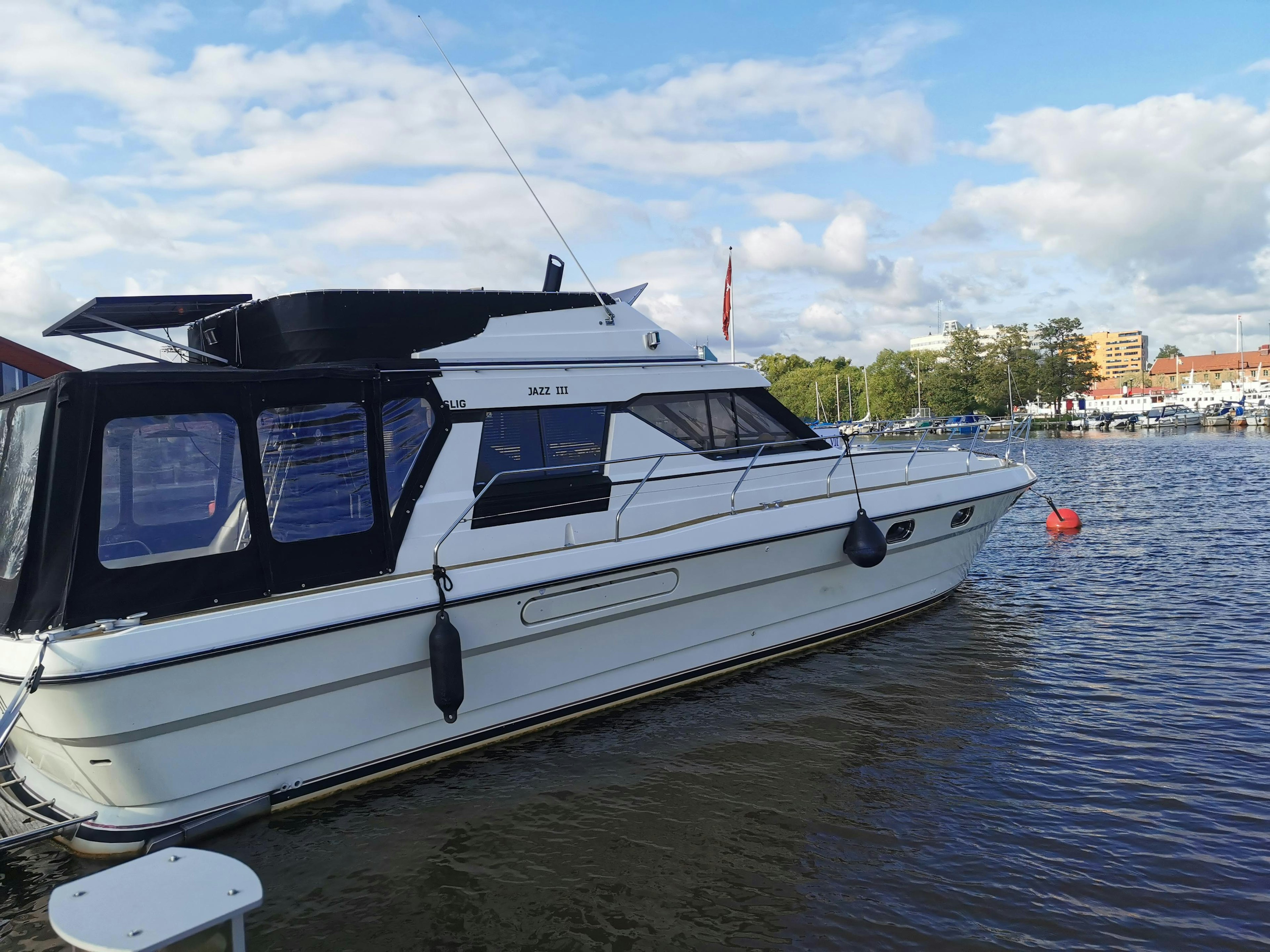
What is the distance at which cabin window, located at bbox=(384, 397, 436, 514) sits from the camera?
5539 millimetres

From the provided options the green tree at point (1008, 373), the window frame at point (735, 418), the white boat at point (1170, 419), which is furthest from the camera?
the green tree at point (1008, 373)

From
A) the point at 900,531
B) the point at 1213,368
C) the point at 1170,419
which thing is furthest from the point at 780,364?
the point at 900,531

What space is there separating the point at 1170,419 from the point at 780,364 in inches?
1797

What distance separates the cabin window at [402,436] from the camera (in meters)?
5.54

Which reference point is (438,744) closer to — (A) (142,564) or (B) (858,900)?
(A) (142,564)

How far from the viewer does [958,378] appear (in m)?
81.9

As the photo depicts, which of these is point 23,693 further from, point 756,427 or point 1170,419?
point 1170,419

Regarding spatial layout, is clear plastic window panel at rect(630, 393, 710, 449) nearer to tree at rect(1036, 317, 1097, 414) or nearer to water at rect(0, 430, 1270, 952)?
water at rect(0, 430, 1270, 952)

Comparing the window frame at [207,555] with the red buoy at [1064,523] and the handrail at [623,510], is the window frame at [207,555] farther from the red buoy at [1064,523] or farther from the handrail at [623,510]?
the red buoy at [1064,523]

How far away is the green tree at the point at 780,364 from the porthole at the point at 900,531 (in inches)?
3673

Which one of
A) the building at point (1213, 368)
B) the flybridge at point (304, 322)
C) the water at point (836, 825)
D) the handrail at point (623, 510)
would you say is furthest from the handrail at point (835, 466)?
the building at point (1213, 368)

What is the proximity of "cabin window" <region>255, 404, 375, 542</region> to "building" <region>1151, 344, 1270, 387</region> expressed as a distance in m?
135

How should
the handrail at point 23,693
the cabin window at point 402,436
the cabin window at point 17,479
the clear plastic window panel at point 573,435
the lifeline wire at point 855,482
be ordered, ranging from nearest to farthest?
1. the handrail at point 23,693
2. the cabin window at point 17,479
3. the cabin window at point 402,436
4. the clear plastic window panel at point 573,435
5. the lifeline wire at point 855,482

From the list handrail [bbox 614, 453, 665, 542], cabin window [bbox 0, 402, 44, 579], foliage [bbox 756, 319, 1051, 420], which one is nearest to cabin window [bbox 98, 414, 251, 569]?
cabin window [bbox 0, 402, 44, 579]
